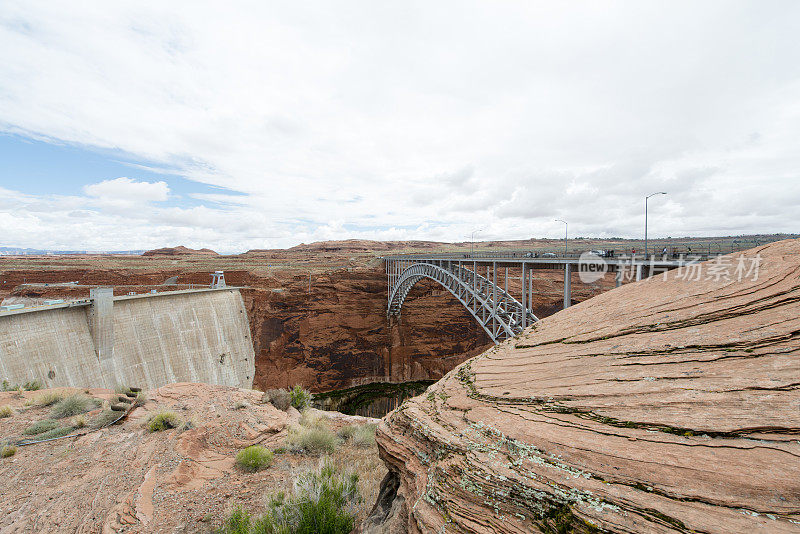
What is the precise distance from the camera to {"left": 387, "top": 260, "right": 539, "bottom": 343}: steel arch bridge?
54.0 feet

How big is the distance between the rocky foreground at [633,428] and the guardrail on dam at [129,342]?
23.9m

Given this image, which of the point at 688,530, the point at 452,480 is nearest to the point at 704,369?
the point at 688,530

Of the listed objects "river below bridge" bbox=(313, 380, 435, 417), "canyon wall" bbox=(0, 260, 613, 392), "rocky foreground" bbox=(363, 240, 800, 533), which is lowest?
"river below bridge" bbox=(313, 380, 435, 417)

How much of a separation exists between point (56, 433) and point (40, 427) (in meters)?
0.72

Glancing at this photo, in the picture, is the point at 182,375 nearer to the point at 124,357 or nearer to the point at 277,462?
the point at 124,357

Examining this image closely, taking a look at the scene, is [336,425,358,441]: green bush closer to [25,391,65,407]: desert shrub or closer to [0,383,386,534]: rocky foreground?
[0,383,386,534]: rocky foreground

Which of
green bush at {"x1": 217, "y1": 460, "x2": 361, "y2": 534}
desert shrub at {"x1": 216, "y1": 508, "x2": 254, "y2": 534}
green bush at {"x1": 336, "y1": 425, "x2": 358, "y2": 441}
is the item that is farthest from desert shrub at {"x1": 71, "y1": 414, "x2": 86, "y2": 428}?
green bush at {"x1": 336, "y1": 425, "x2": 358, "y2": 441}

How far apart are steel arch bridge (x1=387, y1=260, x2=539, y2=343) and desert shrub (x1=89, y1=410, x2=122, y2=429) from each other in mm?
13520

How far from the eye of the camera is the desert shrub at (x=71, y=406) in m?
9.70

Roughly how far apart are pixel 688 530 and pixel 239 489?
26.1ft

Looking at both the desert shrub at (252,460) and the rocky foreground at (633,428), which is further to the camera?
the desert shrub at (252,460)

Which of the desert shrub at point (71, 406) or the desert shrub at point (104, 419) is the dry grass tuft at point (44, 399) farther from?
the desert shrub at point (104, 419)

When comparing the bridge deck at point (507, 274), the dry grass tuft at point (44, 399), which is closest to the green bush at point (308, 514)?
the bridge deck at point (507, 274)

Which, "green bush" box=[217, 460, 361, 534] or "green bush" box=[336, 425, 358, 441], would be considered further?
"green bush" box=[336, 425, 358, 441]
